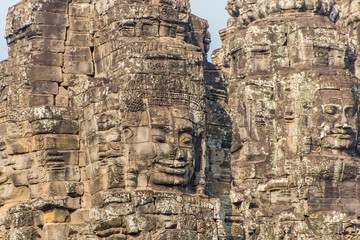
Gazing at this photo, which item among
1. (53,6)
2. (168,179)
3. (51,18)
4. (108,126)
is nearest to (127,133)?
(108,126)

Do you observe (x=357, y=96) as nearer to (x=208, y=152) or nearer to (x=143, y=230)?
(x=208, y=152)

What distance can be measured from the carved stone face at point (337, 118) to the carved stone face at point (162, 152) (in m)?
14.3

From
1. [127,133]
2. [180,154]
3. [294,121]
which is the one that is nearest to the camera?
[127,133]

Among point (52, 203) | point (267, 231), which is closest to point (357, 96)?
point (267, 231)

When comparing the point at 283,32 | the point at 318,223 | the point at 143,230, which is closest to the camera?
the point at 143,230

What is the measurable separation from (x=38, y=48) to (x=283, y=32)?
632 inches

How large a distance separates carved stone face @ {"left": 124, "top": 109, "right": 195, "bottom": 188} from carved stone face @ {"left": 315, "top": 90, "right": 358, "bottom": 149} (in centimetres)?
1434

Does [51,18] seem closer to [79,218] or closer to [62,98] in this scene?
[62,98]

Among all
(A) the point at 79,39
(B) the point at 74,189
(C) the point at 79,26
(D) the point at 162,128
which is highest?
(C) the point at 79,26

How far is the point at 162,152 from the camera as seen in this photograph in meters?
29.0

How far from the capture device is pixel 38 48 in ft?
100

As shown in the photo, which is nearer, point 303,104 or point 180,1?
point 180,1

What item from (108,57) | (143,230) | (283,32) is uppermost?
(283,32)

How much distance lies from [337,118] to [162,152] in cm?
1498
